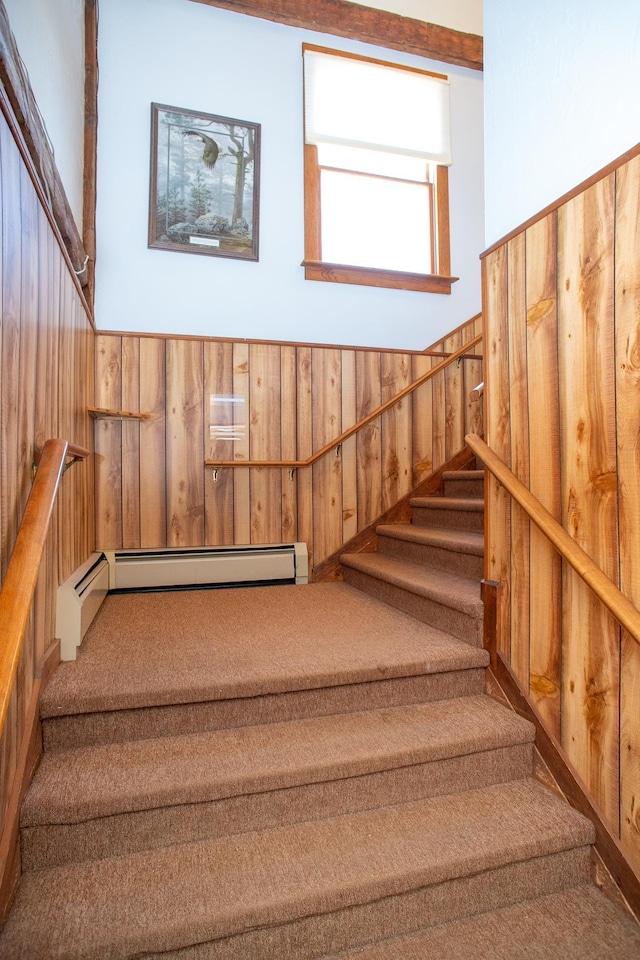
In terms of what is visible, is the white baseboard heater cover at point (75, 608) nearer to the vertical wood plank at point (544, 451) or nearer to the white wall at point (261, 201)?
the vertical wood plank at point (544, 451)

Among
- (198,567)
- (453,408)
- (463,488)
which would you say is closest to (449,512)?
(463,488)

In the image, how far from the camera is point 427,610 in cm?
262

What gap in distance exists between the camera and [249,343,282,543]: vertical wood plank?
359cm

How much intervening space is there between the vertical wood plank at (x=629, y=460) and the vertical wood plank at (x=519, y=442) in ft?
1.42

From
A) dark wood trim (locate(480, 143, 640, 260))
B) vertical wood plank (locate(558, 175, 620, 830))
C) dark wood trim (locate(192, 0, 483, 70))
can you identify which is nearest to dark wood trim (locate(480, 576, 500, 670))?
vertical wood plank (locate(558, 175, 620, 830))

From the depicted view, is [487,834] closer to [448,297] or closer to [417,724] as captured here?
[417,724]

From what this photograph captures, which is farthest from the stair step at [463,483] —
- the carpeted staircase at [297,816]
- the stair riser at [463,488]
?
the carpeted staircase at [297,816]

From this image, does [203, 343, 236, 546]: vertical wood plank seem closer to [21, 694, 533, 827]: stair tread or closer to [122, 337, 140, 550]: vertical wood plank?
[122, 337, 140, 550]: vertical wood plank

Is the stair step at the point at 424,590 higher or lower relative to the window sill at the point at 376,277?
lower

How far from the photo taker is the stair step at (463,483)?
356cm

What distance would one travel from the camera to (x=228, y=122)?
13.0 feet

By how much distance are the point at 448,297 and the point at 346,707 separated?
3523 mm

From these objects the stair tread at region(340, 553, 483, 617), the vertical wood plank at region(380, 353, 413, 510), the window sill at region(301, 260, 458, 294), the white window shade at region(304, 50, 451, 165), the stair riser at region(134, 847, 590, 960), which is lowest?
the stair riser at region(134, 847, 590, 960)

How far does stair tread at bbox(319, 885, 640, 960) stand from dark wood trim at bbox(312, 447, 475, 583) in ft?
7.40
